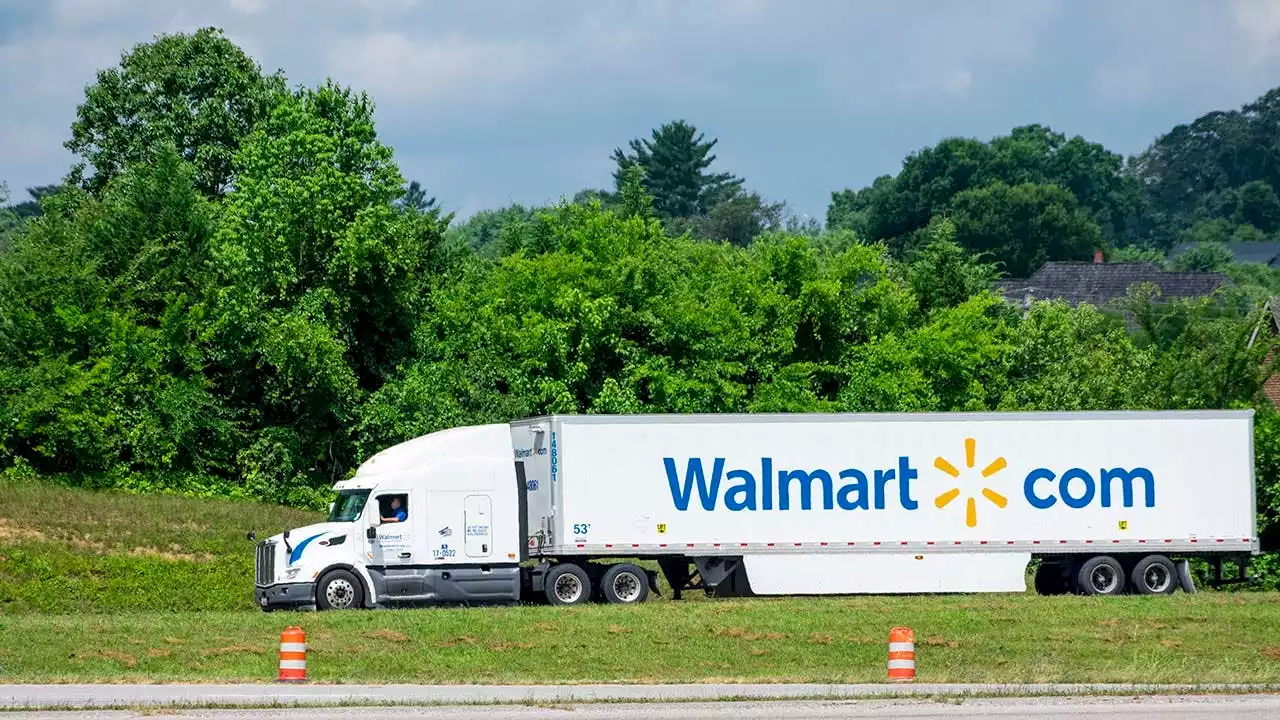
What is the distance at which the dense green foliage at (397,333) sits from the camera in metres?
52.0

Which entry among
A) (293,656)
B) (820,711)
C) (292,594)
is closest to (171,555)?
(292,594)

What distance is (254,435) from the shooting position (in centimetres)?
5672

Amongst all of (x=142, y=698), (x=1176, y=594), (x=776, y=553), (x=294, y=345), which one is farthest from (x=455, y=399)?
(x=142, y=698)

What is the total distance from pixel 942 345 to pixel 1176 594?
1972 cm

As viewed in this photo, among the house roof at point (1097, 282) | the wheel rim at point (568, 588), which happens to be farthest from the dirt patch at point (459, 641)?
the house roof at point (1097, 282)

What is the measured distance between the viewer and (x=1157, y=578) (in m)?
35.2

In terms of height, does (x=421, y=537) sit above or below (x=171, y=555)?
above

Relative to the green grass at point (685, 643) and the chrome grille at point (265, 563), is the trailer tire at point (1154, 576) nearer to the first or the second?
→ the green grass at point (685, 643)

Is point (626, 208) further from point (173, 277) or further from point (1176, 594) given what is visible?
point (1176, 594)

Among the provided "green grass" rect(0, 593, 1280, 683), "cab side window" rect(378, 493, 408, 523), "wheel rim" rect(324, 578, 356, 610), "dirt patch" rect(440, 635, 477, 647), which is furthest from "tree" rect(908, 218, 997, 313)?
"dirt patch" rect(440, 635, 477, 647)

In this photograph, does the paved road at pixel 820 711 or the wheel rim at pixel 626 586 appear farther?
the wheel rim at pixel 626 586

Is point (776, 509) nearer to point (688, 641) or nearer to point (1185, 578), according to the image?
point (688, 641)

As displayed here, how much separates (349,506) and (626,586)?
526 centimetres

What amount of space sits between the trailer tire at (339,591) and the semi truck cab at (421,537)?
18mm
